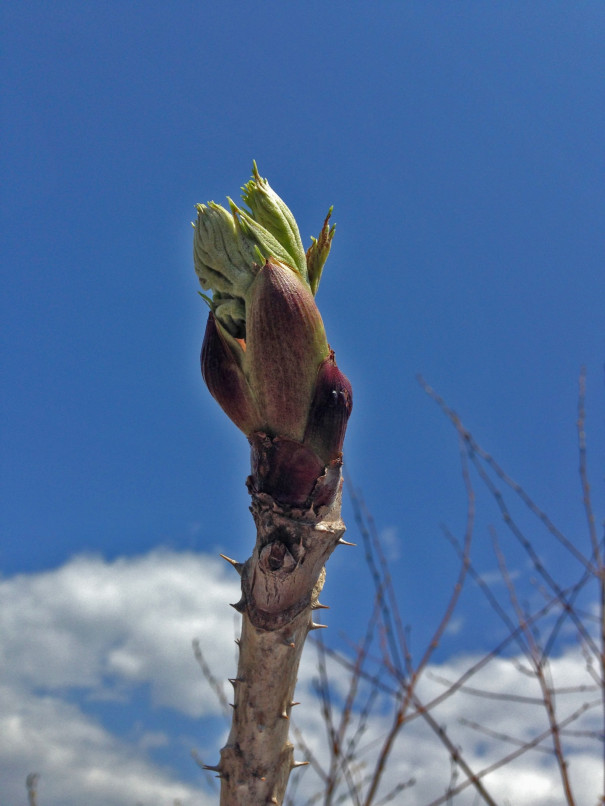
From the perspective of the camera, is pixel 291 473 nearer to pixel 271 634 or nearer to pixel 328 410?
pixel 328 410

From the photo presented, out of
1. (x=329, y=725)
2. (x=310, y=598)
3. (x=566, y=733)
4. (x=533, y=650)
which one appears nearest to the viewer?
(x=310, y=598)

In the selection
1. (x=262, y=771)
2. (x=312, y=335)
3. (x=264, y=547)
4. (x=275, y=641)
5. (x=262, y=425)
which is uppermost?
(x=312, y=335)

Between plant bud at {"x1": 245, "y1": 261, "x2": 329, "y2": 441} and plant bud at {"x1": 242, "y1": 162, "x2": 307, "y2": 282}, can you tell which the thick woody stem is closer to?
plant bud at {"x1": 245, "y1": 261, "x2": 329, "y2": 441}

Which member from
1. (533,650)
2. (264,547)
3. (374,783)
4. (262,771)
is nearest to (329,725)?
(374,783)

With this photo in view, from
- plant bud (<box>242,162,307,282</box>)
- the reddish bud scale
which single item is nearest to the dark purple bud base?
the reddish bud scale

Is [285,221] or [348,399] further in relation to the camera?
[285,221]

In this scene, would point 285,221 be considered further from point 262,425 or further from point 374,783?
point 374,783
